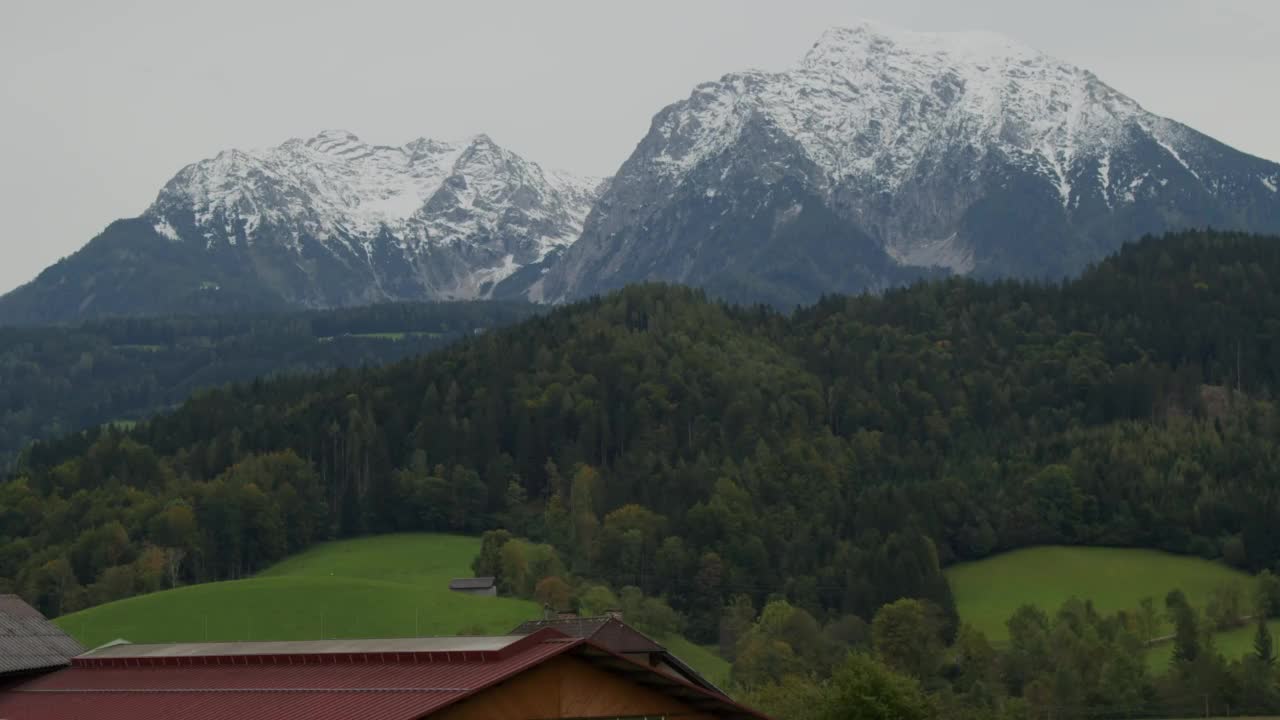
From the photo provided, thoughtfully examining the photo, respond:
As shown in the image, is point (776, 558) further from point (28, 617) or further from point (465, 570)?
point (28, 617)

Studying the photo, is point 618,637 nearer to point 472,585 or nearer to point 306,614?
point 306,614

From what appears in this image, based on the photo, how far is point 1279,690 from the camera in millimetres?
121812

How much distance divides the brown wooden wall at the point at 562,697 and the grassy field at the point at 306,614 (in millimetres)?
85334

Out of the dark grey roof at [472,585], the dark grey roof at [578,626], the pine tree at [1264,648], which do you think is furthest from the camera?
the dark grey roof at [472,585]

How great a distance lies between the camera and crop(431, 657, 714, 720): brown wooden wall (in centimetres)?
4684

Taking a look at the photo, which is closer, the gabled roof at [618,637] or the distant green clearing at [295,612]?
the gabled roof at [618,637]

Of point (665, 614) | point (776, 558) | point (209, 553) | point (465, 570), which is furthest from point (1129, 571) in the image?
point (209, 553)

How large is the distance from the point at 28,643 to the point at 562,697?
25524mm

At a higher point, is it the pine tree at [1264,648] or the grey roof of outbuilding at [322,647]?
the grey roof of outbuilding at [322,647]

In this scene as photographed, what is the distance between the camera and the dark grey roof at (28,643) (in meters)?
63.4

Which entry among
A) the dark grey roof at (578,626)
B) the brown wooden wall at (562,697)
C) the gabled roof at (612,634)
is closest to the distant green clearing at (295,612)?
the dark grey roof at (578,626)

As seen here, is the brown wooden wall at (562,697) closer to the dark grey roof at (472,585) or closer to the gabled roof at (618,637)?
the gabled roof at (618,637)

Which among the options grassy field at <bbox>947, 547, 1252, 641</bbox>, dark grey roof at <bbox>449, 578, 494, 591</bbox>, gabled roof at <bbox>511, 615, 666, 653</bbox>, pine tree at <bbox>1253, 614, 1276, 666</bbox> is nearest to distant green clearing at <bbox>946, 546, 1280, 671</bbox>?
grassy field at <bbox>947, 547, 1252, 641</bbox>

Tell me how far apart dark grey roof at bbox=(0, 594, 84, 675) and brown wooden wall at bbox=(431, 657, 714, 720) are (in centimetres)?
2353
